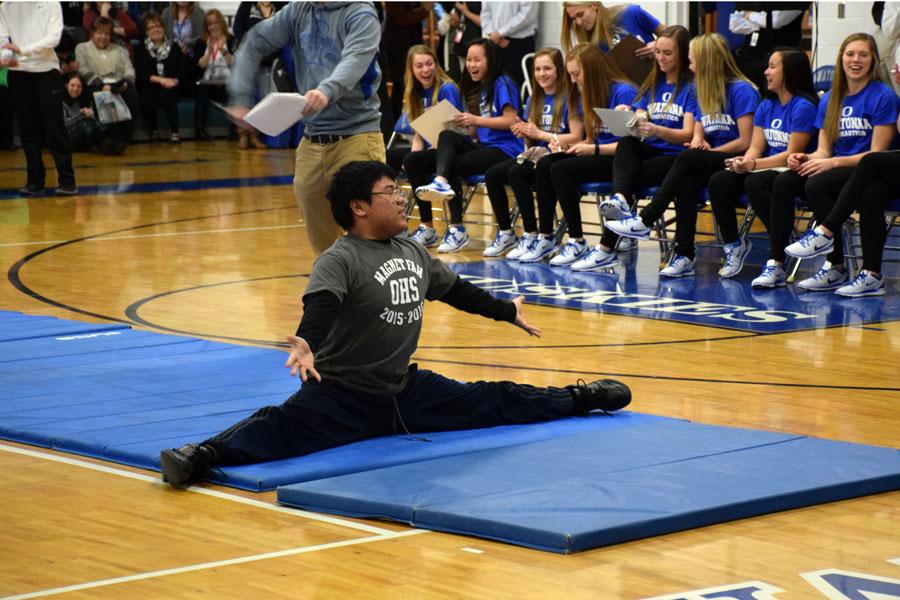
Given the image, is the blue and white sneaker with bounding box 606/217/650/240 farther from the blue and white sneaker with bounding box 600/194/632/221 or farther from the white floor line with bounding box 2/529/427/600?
the white floor line with bounding box 2/529/427/600

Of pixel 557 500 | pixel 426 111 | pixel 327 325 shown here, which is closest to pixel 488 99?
pixel 426 111

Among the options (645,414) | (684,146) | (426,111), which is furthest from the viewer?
(426,111)

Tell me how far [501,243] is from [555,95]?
1077 mm

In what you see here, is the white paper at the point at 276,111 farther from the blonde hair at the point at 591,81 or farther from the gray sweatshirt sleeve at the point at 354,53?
the blonde hair at the point at 591,81

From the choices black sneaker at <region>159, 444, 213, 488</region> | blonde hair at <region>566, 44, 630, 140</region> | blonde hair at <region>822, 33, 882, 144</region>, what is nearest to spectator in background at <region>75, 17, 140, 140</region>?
blonde hair at <region>566, 44, 630, 140</region>

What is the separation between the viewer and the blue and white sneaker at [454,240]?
10523 mm

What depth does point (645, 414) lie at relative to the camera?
552 cm

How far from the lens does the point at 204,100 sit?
783 inches

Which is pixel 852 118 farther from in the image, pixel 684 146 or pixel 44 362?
pixel 44 362

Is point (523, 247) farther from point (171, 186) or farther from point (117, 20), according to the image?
point (117, 20)

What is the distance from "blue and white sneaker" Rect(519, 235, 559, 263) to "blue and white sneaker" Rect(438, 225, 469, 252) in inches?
26.7

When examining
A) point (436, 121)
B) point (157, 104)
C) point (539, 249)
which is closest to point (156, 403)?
point (539, 249)

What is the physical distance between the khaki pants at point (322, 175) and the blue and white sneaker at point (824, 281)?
281cm

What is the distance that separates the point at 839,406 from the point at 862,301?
8.48 ft
